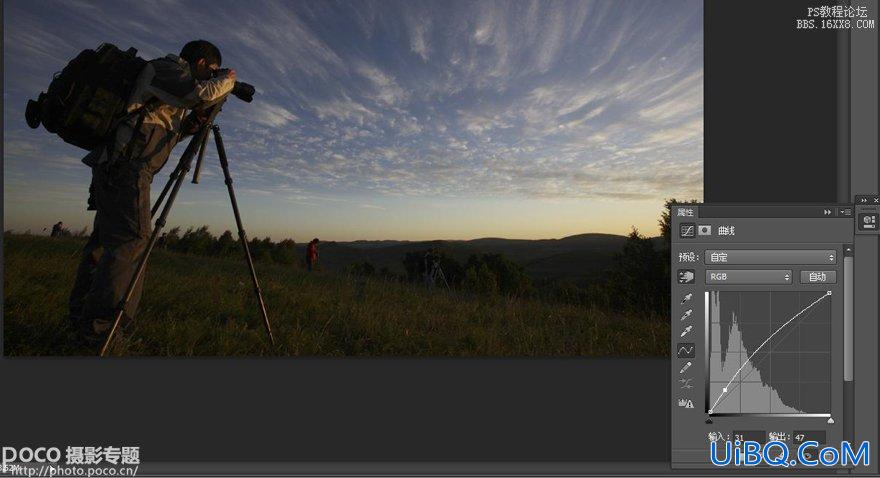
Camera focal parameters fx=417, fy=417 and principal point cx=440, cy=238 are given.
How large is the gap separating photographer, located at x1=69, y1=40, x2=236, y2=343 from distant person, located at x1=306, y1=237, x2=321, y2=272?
26.7ft

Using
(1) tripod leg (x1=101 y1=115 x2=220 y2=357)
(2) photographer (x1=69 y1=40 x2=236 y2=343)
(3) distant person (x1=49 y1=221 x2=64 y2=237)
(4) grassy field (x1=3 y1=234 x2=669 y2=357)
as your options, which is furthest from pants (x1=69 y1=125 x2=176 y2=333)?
(3) distant person (x1=49 y1=221 x2=64 y2=237)

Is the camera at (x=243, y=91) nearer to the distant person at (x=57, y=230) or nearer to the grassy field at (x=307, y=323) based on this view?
the grassy field at (x=307, y=323)

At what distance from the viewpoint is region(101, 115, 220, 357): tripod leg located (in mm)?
2674

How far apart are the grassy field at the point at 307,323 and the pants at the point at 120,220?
26 cm

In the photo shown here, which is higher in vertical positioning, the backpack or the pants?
the backpack

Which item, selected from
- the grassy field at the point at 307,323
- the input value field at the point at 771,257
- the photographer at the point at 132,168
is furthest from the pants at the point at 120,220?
the input value field at the point at 771,257

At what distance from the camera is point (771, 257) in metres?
2.33

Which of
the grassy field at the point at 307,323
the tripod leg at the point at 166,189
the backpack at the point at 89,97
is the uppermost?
the backpack at the point at 89,97

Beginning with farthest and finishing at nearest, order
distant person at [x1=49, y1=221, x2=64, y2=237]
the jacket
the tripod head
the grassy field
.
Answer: distant person at [x1=49, y1=221, x2=64, y2=237]
the grassy field
the tripod head
the jacket

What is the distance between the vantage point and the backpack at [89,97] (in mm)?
2631

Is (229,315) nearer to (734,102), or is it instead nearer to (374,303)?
(374,303)

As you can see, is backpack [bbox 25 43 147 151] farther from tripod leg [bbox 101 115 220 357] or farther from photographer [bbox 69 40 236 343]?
tripod leg [bbox 101 115 220 357]

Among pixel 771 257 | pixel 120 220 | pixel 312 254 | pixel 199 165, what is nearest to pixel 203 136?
pixel 199 165

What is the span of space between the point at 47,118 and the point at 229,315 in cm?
209
